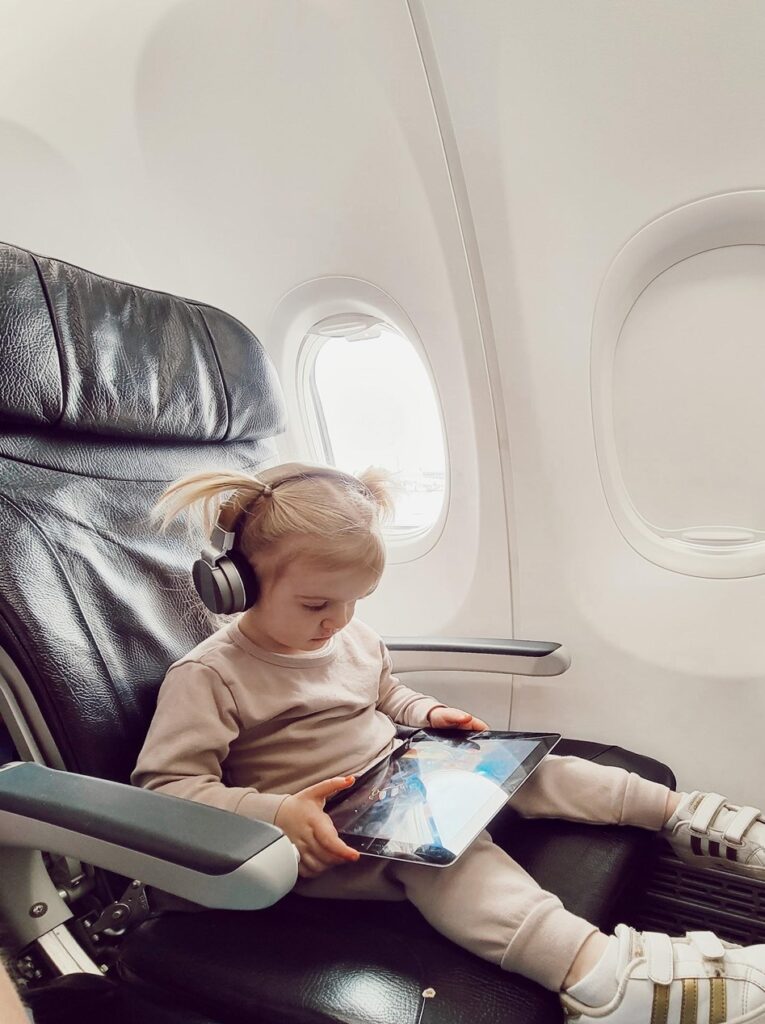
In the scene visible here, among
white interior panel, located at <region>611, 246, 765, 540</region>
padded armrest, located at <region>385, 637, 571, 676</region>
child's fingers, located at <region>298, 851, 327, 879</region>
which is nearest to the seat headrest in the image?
padded armrest, located at <region>385, 637, 571, 676</region>

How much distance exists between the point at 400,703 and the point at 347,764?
270 mm

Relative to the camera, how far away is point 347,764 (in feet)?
4.49

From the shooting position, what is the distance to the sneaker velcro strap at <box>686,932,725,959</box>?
3.51ft

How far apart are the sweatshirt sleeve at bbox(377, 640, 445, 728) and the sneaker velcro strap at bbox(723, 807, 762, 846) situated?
1.87ft

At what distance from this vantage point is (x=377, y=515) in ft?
4.60

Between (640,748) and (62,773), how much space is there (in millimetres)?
1511

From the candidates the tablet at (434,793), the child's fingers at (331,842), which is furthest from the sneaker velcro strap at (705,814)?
the child's fingers at (331,842)

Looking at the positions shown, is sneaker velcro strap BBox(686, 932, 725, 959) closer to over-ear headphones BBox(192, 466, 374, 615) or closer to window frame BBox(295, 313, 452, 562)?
over-ear headphones BBox(192, 466, 374, 615)

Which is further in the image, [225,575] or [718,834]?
[718,834]

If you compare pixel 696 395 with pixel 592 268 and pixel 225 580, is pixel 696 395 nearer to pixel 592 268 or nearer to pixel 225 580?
pixel 592 268

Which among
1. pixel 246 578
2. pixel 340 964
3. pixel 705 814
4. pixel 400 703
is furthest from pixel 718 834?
pixel 246 578

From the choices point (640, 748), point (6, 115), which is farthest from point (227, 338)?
point (6, 115)

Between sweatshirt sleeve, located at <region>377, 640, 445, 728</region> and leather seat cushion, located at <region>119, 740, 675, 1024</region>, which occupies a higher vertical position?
sweatshirt sleeve, located at <region>377, 640, 445, 728</region>

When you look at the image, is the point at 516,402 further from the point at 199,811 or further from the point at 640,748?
the point at 199,811
